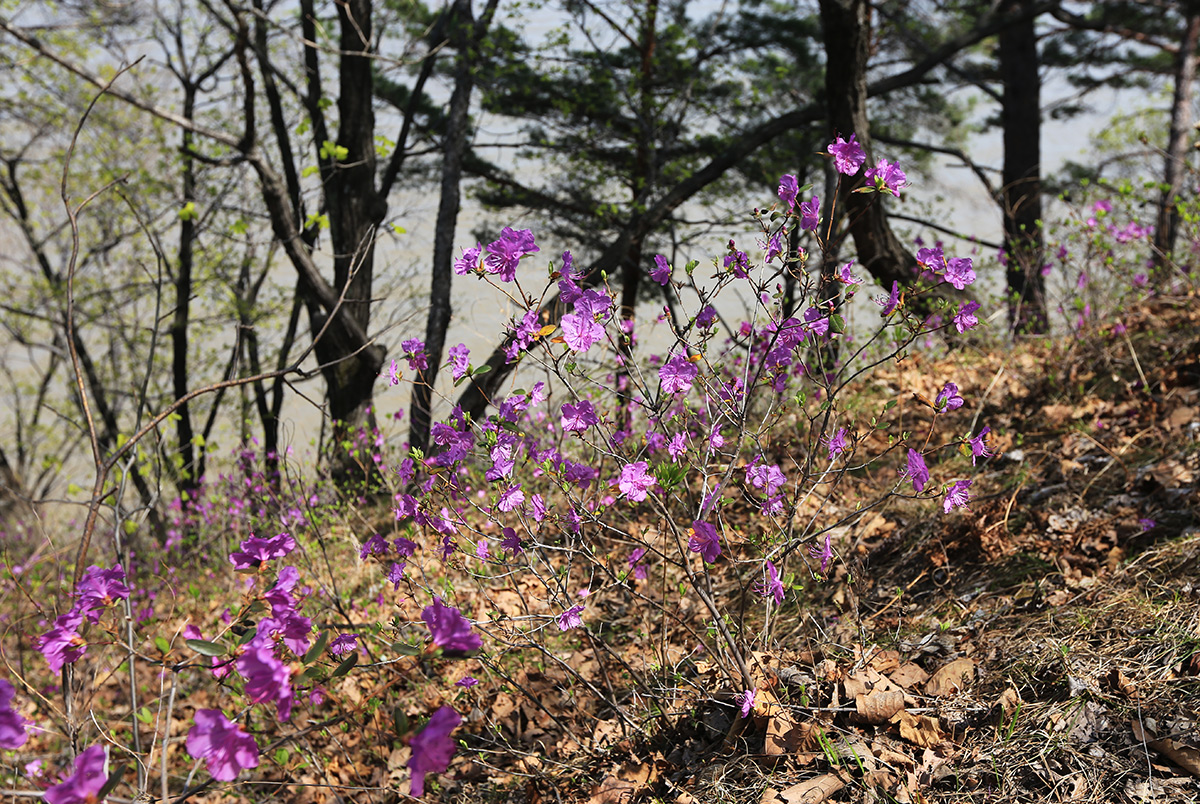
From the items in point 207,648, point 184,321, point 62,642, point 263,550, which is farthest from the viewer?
point 184,321

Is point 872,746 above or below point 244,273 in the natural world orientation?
below

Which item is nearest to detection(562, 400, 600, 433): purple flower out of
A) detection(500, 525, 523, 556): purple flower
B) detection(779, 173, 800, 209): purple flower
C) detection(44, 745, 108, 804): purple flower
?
detection(500, 525, 523, 556): purple flower

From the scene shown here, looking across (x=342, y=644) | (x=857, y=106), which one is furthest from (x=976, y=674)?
(x=857, y=106)

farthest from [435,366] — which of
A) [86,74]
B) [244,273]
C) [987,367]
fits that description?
[244,273]

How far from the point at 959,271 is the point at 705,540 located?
0.86 meters

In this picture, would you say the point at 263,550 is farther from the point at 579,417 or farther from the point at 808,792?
the point at 808,792

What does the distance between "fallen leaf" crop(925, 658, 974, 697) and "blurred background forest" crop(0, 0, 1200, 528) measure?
224cm

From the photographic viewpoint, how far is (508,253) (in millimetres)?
1699

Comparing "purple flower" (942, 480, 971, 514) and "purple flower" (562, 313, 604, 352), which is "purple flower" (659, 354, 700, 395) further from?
"purple flower" (942, 480, 971, 514)

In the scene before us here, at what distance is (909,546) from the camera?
2.68 m

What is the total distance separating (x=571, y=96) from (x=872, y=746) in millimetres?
7499

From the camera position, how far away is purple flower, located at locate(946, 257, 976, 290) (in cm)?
170

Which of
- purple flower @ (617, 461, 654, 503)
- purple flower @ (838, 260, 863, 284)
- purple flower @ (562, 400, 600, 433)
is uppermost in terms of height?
purple flower @ (838, 260, 863, 284)

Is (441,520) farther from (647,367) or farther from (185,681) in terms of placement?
(185,681)
